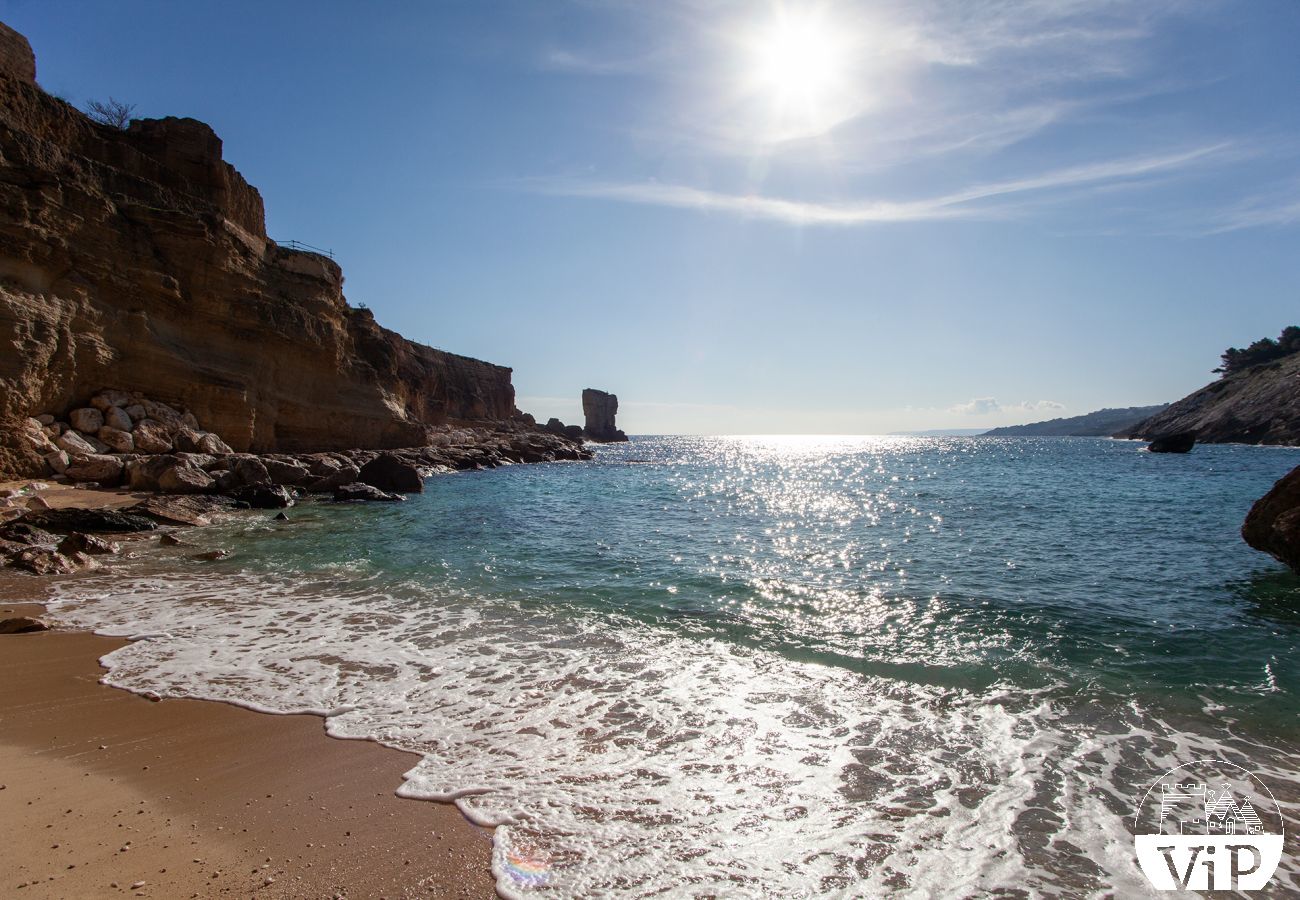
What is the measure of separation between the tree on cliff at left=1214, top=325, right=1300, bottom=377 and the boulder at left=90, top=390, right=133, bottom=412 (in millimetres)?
118656

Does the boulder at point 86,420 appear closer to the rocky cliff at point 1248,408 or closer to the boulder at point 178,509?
the boulder at point 178,509

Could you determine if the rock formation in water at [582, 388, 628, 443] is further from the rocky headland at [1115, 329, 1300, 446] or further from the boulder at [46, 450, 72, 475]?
the boulder at [46, 450, 72, 475]

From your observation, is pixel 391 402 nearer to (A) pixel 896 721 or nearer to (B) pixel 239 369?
(B) pixel 239 369

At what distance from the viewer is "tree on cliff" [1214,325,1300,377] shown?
83438 millimetres

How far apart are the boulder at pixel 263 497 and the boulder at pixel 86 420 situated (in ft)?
15.8

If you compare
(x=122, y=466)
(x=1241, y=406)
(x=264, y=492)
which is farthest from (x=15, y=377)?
(x=1241, y=406)

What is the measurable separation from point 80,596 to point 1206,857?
43.0ft

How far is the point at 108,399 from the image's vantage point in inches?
819

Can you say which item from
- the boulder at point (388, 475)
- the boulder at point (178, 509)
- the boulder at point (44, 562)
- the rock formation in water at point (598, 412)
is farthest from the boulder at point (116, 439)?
the rock formation in water at point (598, 412)

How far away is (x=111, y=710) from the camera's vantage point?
5.40 meters

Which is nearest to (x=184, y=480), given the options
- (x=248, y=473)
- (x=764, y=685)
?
(x=248, y=473)

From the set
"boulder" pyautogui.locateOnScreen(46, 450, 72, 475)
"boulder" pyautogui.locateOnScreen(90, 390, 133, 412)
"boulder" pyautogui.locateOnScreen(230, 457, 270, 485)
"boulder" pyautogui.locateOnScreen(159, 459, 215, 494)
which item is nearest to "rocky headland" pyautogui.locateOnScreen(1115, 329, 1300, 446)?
"boulder" pyautogui.locateOnScreen(230, 457, 270, 485)

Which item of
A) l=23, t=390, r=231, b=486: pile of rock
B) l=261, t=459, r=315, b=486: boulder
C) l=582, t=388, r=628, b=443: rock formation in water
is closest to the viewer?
l=23, t=390, r=231, b=486: pile of rock

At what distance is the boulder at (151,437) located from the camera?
2141cm
